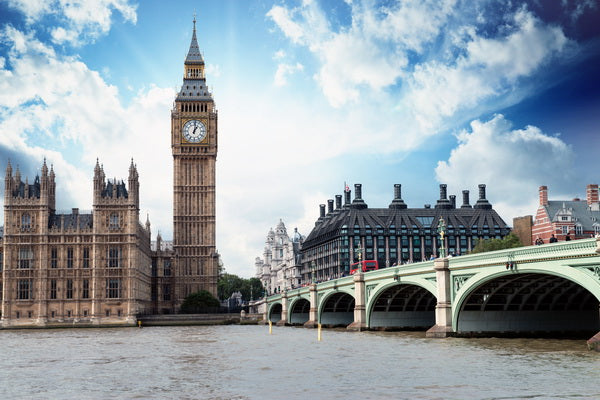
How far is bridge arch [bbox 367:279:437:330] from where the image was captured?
2995 inches

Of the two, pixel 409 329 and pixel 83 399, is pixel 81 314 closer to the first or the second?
pixel 409 329

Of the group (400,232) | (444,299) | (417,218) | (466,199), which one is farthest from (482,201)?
(444,299)

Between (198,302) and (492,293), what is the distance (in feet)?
300

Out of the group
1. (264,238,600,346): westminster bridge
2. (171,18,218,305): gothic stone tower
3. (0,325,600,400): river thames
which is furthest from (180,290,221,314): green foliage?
(0,325,600,400): river thames

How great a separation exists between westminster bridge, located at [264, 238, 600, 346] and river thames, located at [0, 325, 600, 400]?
116 inches

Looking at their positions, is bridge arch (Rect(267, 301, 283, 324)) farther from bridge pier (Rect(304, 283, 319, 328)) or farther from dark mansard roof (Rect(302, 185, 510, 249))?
bridge pier (Rect(304, 283, 319, 328))

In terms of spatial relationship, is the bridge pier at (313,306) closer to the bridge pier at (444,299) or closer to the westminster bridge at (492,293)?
the westminster bridge at (492,293)

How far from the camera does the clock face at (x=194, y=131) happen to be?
518 ft

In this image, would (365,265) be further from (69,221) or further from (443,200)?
(443,200)

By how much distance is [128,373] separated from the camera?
132 feet

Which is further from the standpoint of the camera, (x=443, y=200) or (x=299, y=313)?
(x=443, y=200)

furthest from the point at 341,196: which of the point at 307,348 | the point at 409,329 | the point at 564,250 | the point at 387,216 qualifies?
the point at 564,250

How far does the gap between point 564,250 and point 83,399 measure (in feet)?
90.1

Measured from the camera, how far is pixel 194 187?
511 feet
